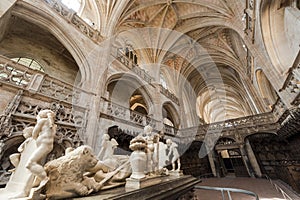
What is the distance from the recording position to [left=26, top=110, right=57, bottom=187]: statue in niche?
44.2 inches

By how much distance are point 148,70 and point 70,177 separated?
1032cm

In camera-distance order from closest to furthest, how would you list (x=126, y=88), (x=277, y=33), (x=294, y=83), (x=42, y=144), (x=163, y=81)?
(x=42, y=144) < (x=294, y=83) < (x=277, y=33) < (x=126, y=88) < (x=163, y=81)

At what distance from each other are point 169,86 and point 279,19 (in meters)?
9.06

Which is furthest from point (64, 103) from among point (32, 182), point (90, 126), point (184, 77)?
point (184, 77)

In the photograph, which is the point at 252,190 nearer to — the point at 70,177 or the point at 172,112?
the point at 70,177

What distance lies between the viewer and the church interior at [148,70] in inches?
152

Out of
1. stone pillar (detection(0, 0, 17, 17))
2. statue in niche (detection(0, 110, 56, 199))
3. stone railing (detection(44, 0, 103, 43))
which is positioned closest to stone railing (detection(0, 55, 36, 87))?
stone pillar (detection(0, 0, 17, 17))

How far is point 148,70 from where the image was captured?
437 inches

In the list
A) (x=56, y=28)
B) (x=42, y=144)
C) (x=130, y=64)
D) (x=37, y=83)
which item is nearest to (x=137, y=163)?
(x=42, y=144)

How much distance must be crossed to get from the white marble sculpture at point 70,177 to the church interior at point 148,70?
2638mm

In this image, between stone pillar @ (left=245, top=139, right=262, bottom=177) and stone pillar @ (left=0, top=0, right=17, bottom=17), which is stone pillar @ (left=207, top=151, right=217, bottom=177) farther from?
stone pillar @ (left=0, top=0, right=17, bottom=17)

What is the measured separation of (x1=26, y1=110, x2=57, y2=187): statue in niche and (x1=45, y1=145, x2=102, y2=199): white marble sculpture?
0.13m

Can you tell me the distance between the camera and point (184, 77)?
1546 centimetres

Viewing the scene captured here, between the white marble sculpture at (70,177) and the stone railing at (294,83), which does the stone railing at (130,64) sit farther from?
the white marble sculpture at (70,177)
